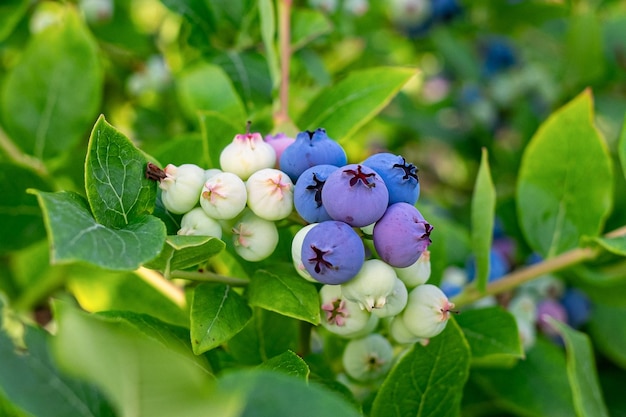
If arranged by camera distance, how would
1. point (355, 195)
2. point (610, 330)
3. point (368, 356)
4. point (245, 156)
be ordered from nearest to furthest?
point (355, 195)
point (245, 156)
point (368, 356)
point (610, 330)

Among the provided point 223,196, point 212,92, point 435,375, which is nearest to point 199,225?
point 223,196

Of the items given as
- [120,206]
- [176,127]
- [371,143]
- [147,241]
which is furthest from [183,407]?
[371,143]

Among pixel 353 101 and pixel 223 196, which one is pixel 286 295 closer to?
pixel 223 196

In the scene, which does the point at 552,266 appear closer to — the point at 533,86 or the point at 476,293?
the point at 476,293

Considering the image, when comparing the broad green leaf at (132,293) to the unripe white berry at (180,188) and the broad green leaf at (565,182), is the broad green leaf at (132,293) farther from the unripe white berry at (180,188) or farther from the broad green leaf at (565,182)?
the broad green leaf at (565,182)

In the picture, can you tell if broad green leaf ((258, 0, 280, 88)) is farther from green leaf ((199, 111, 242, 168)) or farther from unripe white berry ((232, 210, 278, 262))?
unripe white berry ((232, 210, 278, 262))

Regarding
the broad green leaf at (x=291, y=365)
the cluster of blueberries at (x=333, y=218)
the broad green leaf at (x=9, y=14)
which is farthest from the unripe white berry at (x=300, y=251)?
the broad green leaf at (x=9, y=14)
